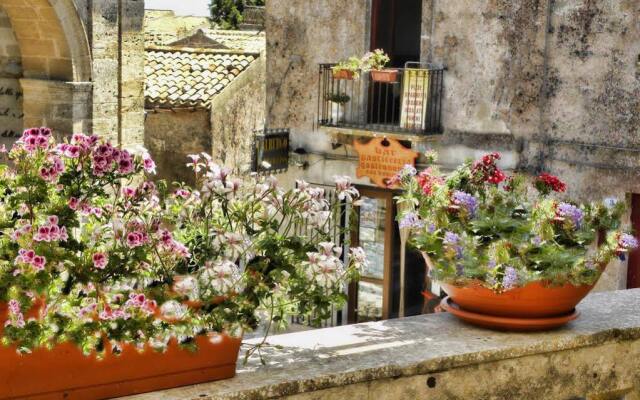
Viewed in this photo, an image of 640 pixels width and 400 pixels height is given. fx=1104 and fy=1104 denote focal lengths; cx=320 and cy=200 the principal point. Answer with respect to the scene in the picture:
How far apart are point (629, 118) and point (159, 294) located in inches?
354

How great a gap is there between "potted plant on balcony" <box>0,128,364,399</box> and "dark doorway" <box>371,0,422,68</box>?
10176 mm

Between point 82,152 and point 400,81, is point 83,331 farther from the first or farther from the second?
point 400,81

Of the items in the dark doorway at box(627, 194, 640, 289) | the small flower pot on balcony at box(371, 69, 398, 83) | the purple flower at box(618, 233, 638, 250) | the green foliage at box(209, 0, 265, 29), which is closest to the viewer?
the purple flower at box(618, 233, 638, 250)

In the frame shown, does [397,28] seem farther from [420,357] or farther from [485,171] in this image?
[420,357]

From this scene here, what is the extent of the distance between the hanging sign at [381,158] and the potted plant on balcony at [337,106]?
1.19 feet

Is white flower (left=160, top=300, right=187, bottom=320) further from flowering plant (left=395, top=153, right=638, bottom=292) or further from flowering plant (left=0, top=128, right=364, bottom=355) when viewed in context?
flowering plant (left=395, top=153, right=638, bottom=292)

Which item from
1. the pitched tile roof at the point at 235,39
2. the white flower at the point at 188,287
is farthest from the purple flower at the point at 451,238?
the pitched tile roof at the point at 235,39

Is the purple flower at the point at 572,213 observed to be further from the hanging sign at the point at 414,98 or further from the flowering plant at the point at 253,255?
the hanging sign at the point at 414,98

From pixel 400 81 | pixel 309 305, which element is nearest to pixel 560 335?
pixel 309 305

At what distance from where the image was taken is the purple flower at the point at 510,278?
3.14 meters

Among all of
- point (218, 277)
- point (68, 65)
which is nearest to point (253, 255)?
point (218, 277)

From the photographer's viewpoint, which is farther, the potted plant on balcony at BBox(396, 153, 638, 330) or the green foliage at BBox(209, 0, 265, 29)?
the green foliage at BBox(209, 0, 265, 29)

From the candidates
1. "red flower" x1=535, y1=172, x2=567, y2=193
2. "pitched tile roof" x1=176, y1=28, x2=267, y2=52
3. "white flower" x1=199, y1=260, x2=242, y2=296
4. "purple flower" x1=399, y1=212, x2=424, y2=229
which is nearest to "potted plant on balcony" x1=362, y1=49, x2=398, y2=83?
"red flower" x1=535, y1=172, x2=567, y2=193

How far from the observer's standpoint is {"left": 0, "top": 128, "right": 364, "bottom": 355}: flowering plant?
2.57 meters
